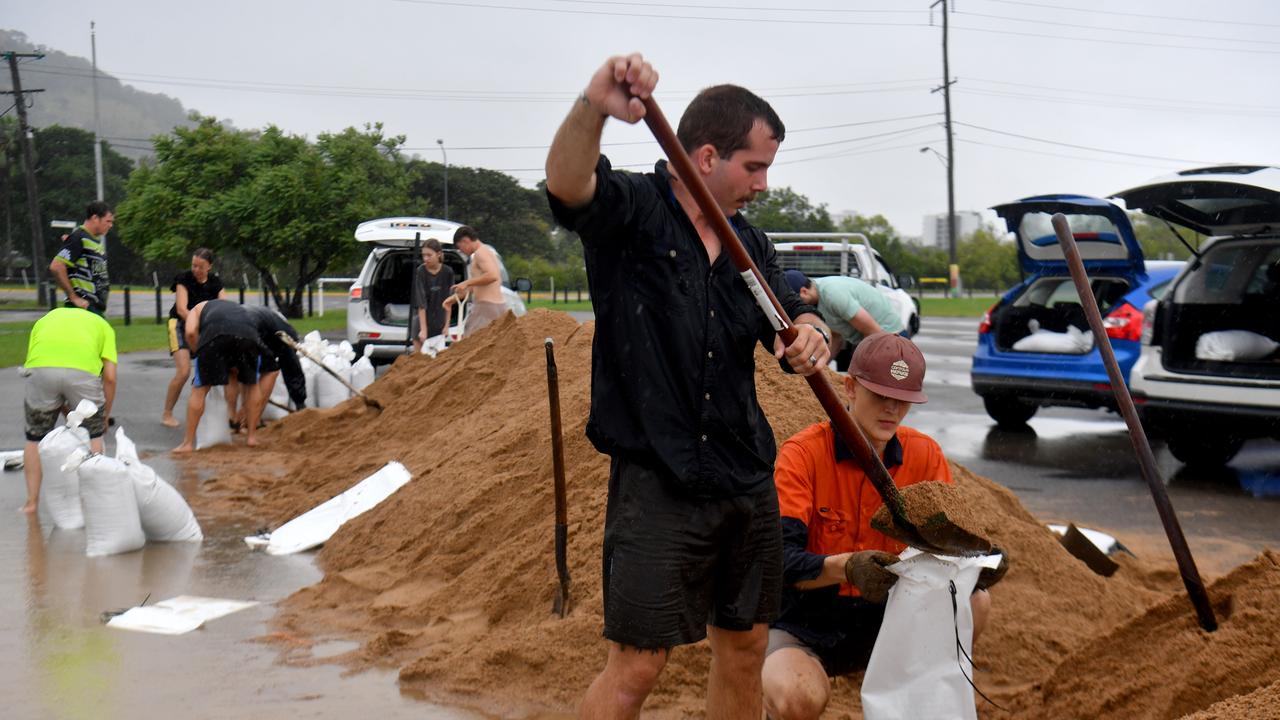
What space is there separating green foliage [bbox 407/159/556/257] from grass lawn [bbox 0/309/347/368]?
33.5 meters

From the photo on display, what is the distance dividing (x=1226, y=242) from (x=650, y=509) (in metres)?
7.20

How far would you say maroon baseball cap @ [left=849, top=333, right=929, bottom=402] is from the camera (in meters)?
3.29

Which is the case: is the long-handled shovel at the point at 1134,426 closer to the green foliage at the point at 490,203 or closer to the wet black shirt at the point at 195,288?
the wet black shirt at the point at 195,288

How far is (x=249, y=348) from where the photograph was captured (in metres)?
10.3

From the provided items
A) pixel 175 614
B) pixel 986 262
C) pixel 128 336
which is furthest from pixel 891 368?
pixel 986 262

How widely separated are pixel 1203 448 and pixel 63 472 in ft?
26.5

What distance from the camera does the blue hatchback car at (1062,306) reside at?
9.37 m

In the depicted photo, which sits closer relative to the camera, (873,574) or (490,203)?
(873,574)

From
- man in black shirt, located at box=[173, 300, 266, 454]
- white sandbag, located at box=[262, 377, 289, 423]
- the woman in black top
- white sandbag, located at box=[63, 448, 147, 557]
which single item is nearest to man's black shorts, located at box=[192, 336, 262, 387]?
man in black shirt, located at box=[173, 300, 266, 454]

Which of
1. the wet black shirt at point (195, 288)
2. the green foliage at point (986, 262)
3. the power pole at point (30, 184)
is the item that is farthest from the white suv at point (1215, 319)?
the green foliage at point (986, 262)

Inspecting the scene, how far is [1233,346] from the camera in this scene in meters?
8.70

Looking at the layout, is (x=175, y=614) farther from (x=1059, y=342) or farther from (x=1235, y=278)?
(x=1235, y=278)

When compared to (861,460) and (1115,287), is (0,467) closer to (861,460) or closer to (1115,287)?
(861,460)

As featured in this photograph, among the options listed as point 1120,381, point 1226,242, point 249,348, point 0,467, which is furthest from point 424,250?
point 1120,381
